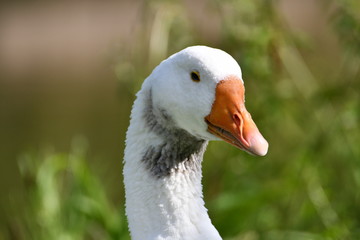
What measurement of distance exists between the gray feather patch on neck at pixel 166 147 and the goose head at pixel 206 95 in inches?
1.6

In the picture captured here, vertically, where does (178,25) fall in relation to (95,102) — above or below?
above

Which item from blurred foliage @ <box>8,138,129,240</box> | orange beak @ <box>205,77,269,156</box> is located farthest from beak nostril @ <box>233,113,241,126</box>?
blurred foliage @ <box>8,138,129,240</box>

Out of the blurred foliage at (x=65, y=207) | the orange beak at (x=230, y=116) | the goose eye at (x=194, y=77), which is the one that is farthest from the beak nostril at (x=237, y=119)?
the blurred foliage at (x=65, y=207)

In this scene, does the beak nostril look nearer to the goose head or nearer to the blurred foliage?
the goose head

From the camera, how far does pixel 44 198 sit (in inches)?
211

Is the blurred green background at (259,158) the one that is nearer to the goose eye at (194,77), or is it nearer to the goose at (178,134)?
the goose at (178,134)

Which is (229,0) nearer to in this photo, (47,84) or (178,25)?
(178,25)

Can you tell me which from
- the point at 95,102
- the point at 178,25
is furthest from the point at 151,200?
the point at 95,102

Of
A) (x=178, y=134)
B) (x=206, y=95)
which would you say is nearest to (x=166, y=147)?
(x=178, y=134)

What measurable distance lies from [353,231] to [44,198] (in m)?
2.00

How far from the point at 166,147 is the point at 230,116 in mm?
298

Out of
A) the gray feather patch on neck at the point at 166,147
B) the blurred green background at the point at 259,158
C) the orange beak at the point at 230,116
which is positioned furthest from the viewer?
the blurred green background at the point at 259,158

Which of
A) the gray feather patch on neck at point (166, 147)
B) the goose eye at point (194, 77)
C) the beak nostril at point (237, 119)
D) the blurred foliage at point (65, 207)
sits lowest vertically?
the blurred foliage at point (65, 207)

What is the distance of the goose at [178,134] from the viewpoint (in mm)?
2910
